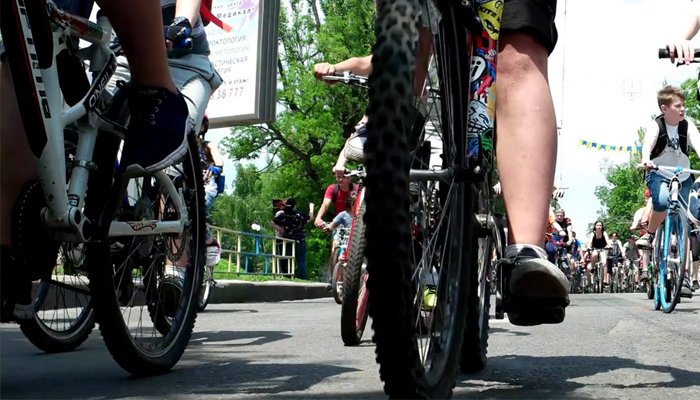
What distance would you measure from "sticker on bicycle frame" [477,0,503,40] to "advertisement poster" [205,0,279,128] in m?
21.0

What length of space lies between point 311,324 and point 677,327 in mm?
2071

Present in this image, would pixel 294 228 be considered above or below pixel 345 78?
above

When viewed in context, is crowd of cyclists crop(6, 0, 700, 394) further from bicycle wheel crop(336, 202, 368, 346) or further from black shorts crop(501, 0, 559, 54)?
bicycle wheel crop(336, 202, 368, 346)

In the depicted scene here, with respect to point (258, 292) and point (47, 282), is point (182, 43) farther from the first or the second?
point (258, 292)

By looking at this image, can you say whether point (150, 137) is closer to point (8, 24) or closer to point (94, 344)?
point (8, 24)

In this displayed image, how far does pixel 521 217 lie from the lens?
113 inches

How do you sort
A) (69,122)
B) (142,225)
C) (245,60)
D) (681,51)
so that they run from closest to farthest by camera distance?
1. (69,122)
2. (142,225)
3. (681,51)
4. (245,60)

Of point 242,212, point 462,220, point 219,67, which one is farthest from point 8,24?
point 242,212

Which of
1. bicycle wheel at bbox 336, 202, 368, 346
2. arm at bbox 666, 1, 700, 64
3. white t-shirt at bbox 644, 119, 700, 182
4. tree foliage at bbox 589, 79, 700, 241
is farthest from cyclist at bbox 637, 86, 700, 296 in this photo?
tree foliage at bbox 589, 79, 700, 241

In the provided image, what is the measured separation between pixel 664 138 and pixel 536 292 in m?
7.24

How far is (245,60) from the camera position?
2459cm

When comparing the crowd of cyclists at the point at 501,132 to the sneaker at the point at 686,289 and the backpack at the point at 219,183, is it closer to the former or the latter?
the backpack at the point at 219,183

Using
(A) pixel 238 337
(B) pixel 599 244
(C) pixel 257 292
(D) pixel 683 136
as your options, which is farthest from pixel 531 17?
(B) pixel 599 244

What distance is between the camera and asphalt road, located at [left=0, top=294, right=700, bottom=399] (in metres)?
2.82
